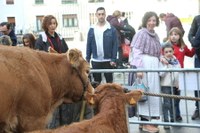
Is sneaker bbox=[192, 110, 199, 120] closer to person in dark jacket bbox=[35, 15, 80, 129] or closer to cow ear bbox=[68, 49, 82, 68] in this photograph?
person in dark jacket bbox=[35, 15, 80, 129]

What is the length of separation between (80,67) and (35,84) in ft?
3.03

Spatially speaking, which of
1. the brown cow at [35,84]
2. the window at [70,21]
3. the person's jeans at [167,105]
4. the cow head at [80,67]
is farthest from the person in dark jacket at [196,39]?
the window at [70,21]

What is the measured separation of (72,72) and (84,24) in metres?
31.1

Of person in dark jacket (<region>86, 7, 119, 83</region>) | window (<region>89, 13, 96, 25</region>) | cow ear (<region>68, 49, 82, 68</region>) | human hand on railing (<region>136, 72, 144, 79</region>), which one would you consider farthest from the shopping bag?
window (<region>89, 13, 96, 25</region>)

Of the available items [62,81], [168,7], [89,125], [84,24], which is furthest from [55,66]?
[84,24]

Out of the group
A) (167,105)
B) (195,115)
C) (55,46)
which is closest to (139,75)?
(167,105)

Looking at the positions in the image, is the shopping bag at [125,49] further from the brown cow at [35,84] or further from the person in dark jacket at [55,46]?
the brown cow at [35,84]

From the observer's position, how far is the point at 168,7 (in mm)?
32875

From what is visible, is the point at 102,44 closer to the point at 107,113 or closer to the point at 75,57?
the point at 75,57

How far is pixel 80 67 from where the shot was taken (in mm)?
5727

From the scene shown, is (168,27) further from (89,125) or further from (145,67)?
(89,125)

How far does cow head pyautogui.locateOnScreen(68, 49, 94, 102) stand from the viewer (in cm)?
563

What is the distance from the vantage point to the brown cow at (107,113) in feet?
12.8

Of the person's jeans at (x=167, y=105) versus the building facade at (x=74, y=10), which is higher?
the building facade at (x=74, y=10)
